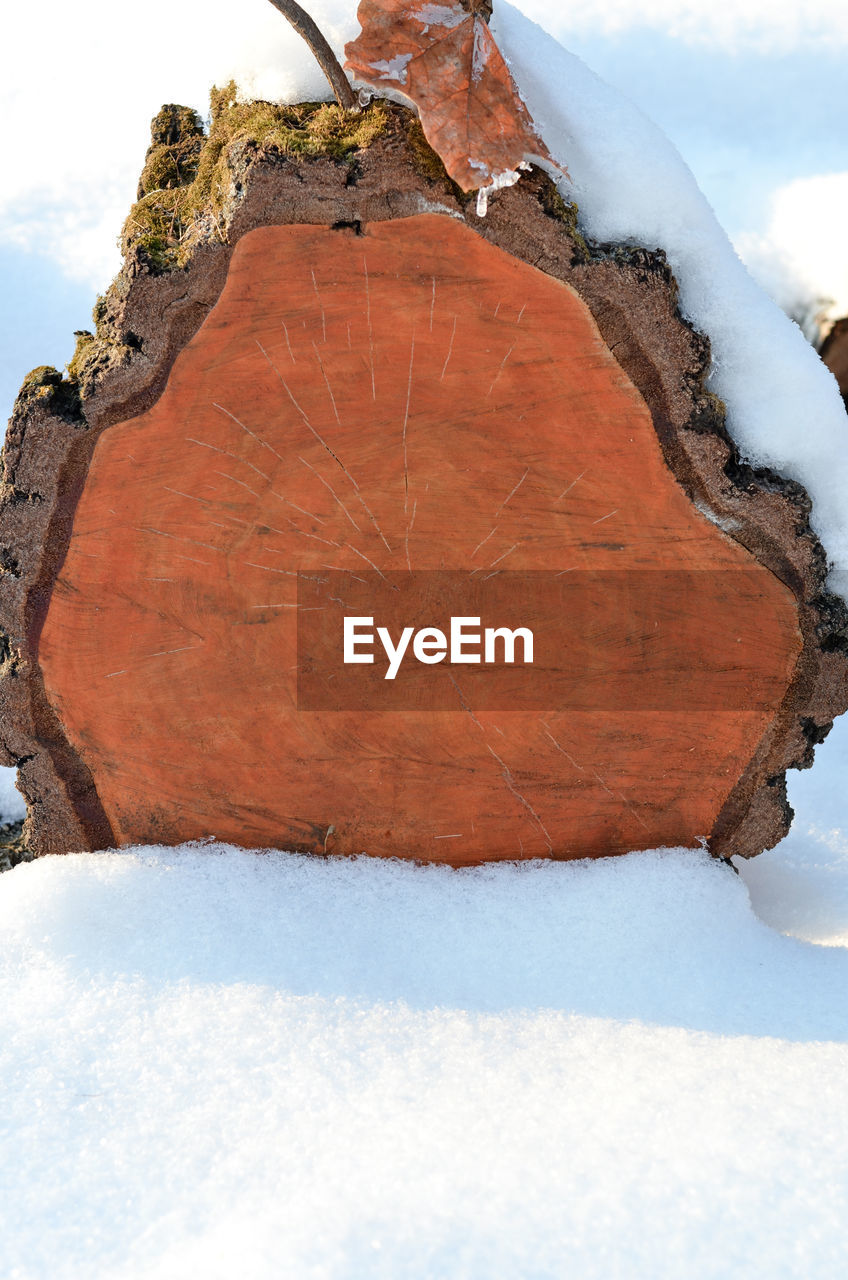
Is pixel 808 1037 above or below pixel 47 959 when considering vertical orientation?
above

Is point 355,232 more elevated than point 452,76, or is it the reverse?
point 452,76

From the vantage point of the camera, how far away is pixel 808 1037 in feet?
3.62

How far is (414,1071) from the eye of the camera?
1039mm

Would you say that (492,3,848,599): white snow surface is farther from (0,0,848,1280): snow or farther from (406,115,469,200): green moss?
(406,115,469,200): green moss

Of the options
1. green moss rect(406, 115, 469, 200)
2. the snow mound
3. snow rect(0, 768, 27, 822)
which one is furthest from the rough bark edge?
snow rect(0, 768, 27, 822)

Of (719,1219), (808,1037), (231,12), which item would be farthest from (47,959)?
(231,12)

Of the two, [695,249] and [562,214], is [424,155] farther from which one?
[695,249]

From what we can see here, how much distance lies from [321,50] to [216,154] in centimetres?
20

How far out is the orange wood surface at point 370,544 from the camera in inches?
46.0

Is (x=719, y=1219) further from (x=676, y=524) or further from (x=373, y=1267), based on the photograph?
(x=676, y=524)

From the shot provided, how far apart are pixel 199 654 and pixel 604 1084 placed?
2.43ft

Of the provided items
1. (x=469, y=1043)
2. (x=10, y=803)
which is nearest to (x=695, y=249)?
(x=469, y=1043)
